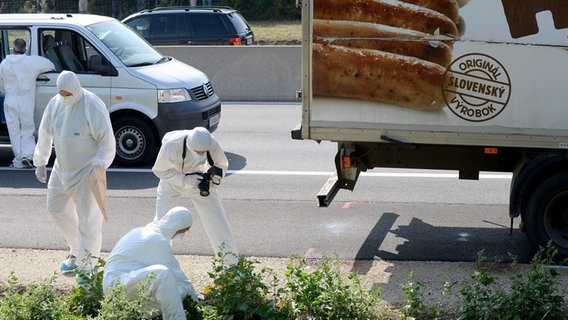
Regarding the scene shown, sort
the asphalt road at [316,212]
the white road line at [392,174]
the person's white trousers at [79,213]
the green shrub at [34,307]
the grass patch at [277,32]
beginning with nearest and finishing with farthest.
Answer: the green shrub at [34,307]
the person's white trousers at [79,213]
the asphalt road at [316,212]
the white road line at [392,174]
the grass patch at [277,32]

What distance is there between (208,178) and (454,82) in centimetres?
247

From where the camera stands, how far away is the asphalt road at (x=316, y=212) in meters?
9.50

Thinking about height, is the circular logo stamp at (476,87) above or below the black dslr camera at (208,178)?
above

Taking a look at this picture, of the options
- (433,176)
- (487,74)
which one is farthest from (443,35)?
(433,176)

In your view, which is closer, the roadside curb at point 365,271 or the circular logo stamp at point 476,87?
the roadside curb at point 365,271

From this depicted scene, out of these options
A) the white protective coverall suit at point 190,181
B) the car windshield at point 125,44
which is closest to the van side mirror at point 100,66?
the car windshield at point 125,44

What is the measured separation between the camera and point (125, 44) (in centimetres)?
1379

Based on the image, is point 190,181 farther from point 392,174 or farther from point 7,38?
point 7,38

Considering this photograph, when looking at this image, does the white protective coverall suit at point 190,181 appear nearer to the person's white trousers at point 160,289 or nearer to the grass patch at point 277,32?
the person's white trousers at point 160,289

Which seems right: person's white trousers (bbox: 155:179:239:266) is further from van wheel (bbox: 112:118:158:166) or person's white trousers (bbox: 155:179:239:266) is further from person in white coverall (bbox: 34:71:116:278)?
van wheel (bbox: 112:118:158:166)

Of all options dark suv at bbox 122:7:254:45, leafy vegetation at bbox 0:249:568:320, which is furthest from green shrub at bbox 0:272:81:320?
dark suv at bbox 122:7:254:45

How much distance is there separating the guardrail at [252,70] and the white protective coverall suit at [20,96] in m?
6.87

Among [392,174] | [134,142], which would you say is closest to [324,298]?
[392,174]

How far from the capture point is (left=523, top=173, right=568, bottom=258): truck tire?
341 inches
